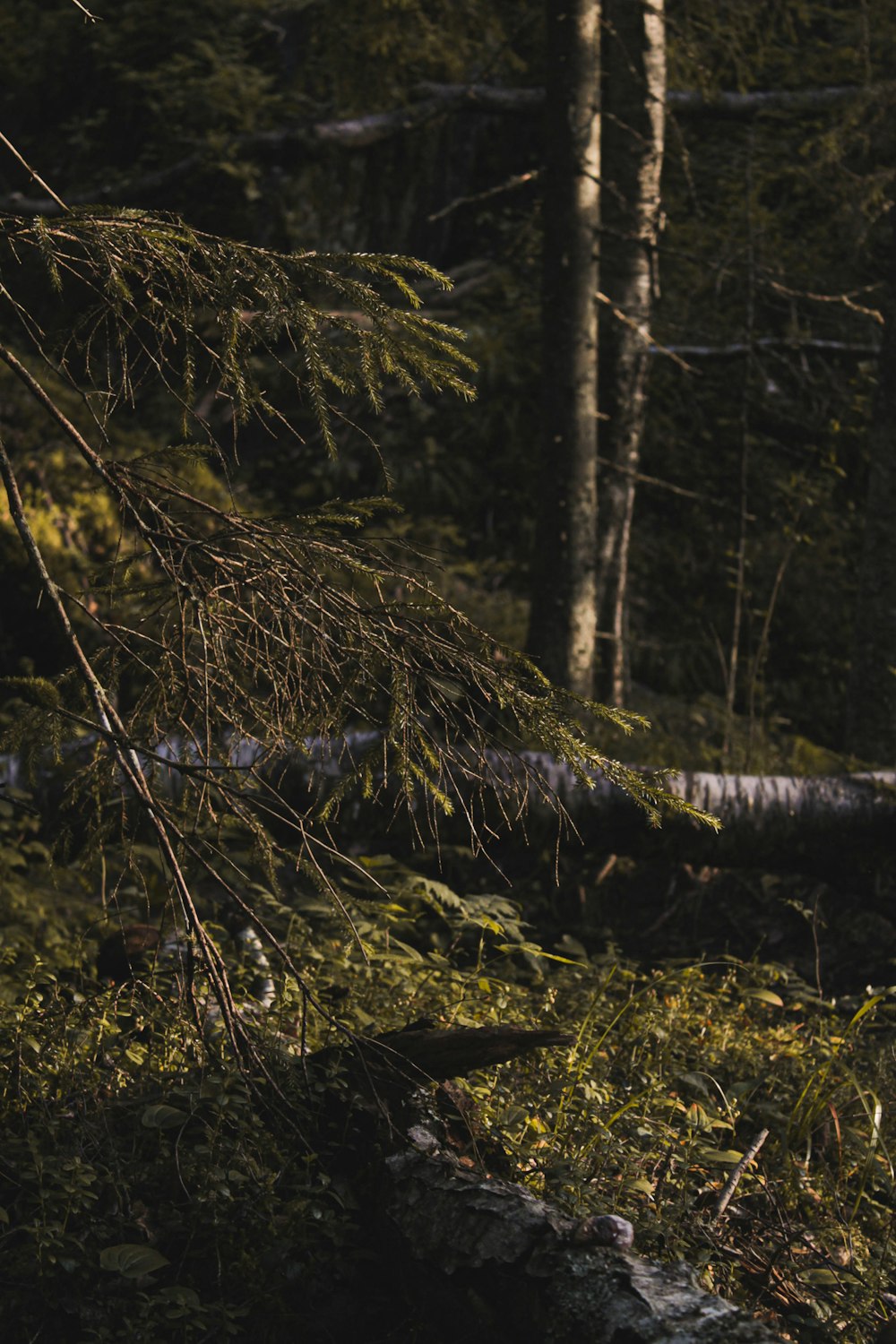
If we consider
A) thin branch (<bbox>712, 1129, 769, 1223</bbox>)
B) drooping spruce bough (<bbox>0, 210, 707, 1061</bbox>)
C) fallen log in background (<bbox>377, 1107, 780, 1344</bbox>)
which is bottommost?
thin branch (<bbox>712, 1129, 769, 1223</bbox>)

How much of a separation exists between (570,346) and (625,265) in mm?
1045

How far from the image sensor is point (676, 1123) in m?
3.82

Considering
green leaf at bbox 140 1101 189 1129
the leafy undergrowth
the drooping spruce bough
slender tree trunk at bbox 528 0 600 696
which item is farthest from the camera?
slender tree trunk at bbox 528 0 600 696

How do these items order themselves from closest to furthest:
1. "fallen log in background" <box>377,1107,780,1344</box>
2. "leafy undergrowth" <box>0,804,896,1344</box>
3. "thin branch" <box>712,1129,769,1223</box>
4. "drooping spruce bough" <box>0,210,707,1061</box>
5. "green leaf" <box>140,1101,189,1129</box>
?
"fallen log in background" <box>377,1107,780,1344</box>
"drooping spruce bough" <box>0,210,707,1061</box>
"leafy undergrowth" <box>0,804,896,1344</box>
"green leaf" <box>140,1101,189,1129</box>
"thin branch" <box>712,1129,769,1223</box>

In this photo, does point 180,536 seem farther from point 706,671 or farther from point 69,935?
point 706,671

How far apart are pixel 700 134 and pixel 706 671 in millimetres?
6675

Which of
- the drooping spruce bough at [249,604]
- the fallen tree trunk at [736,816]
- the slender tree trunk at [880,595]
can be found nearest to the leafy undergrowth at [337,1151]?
the drooping spruce bough at [249,604]

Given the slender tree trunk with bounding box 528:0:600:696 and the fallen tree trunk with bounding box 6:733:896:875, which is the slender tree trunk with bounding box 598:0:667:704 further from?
the fallen tree trunk with bounding box 6:733:896:875

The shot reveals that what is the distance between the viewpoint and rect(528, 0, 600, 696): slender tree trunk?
6598 mm

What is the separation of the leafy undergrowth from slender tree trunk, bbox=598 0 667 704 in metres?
3.48

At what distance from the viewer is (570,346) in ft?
21.9

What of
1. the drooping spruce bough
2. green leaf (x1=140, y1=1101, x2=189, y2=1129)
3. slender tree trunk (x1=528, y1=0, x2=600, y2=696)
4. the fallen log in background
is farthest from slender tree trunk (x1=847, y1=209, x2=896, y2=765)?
green leaf (x1=140, y1=1101, x2=189, y2=1129)

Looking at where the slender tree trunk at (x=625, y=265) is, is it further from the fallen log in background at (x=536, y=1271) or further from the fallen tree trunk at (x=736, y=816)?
the fallen log in background at (x=536, y=1271)

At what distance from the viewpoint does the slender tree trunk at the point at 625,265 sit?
7.30m
